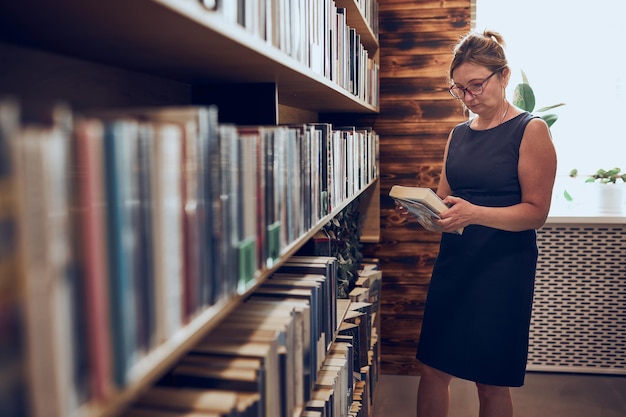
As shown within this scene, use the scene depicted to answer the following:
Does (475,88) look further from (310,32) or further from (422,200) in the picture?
(310,32)

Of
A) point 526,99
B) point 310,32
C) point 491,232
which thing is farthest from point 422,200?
point 526,99

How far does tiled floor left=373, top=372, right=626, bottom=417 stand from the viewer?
283cm

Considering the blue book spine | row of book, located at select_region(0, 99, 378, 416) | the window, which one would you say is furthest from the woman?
the window

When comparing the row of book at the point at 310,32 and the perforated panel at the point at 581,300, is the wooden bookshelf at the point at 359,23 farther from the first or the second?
the perforated panel at the point at 581,300

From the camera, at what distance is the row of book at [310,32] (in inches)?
34.4

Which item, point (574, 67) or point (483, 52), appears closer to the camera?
point (483, 52)

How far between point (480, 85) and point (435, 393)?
114 centimetres

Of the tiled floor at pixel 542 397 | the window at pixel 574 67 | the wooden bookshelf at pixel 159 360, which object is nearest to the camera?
the wooden bookshelf at pixel 159 360

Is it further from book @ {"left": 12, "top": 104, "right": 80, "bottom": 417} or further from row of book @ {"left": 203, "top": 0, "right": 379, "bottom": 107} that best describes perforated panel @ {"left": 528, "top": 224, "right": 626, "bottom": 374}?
book @ {"left": 12, "top": 104, "right": 80, "bottom": 417}

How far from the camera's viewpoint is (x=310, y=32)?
53.3 inches

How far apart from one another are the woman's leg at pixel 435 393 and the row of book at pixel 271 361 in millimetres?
454

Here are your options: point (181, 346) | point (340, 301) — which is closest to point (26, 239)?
point (181, 346)

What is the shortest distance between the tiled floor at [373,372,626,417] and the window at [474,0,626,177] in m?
1.23

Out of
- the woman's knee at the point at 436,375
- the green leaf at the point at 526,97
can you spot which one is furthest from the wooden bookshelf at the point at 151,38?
the green leaf at the point at 526,97
